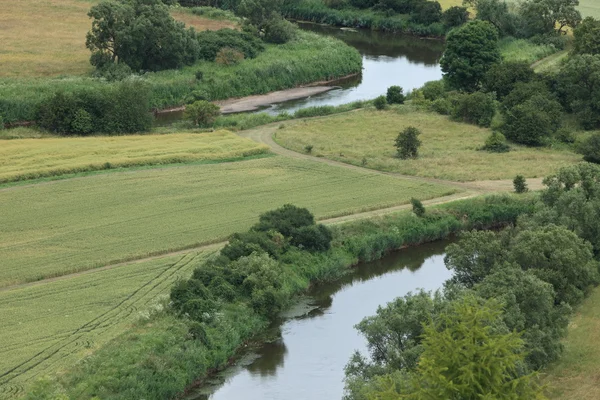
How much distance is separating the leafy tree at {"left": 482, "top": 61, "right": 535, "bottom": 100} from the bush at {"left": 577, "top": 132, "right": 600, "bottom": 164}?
13176 millimetres

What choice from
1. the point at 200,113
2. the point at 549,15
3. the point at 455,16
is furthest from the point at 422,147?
the point at 455,16

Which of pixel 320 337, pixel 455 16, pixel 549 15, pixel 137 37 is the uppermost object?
pixel 137 37

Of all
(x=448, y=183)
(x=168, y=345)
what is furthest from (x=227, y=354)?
(x=448, y=183)

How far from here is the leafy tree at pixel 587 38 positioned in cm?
9306

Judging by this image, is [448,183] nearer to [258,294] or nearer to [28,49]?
[258,294]

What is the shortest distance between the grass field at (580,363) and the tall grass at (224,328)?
1281 cm

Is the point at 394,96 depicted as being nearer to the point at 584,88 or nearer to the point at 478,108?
the point at 478,108

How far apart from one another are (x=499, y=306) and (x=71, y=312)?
68.1 feet

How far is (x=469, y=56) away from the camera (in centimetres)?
9319

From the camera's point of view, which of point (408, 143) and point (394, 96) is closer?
point (408, 143)

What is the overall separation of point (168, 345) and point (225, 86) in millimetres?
53665

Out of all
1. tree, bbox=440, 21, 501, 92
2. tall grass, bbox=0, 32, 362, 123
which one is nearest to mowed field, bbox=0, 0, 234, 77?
tall grass, bbox=0, 32, 362, 123

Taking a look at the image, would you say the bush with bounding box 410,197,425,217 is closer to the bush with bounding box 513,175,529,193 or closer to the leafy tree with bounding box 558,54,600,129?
the bush with bounding box 513,175,529,193

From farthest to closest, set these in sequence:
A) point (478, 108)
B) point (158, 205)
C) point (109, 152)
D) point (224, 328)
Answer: point (478, 108) → point (109, 152) → point (158, 205) → point (224, 328)
